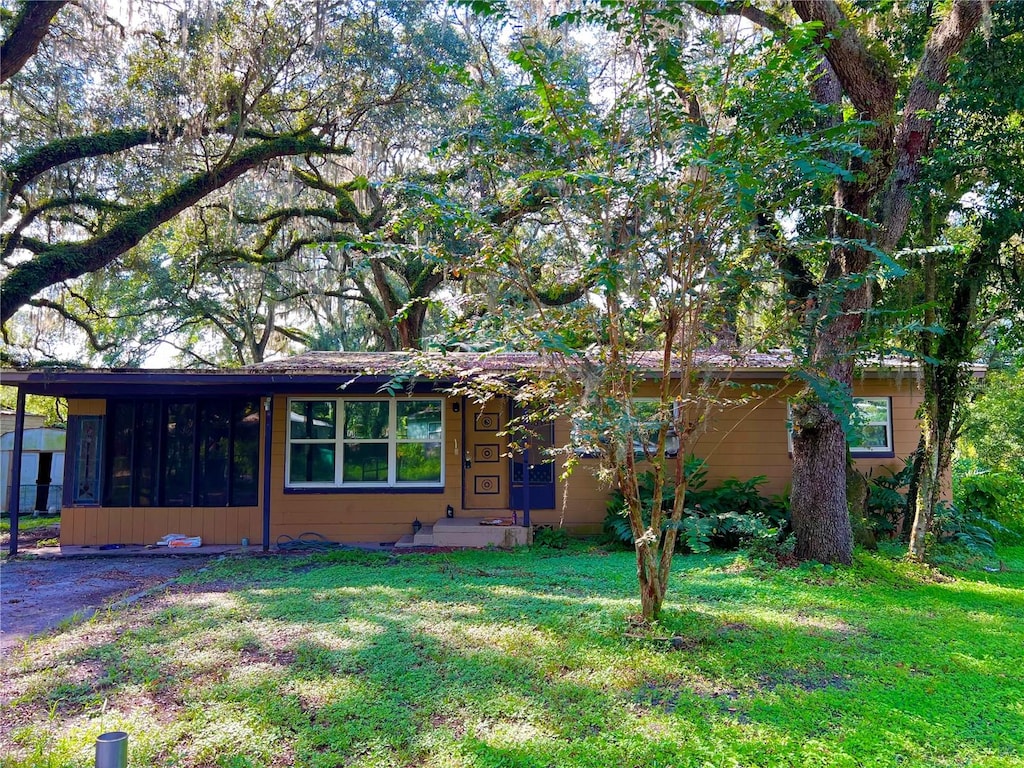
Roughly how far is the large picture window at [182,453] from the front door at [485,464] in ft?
10.1

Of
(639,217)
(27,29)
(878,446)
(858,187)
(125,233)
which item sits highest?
(27,29)

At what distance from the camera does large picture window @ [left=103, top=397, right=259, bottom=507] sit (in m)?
9.69

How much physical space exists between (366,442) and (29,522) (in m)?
8.08

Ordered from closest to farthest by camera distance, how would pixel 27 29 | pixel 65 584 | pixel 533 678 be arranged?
1. pixel 533 678
2. pixel 65 584
3. pixel 27 29

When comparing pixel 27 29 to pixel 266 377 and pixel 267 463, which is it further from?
pixel 267 463

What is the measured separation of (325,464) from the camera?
9836mm

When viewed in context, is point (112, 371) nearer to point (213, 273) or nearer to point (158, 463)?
point (158, 463)

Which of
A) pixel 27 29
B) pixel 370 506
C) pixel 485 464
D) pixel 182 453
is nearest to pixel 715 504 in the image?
pixel 485 464

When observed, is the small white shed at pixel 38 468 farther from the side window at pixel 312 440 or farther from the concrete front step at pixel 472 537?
the concrete front step at pixel 472 537

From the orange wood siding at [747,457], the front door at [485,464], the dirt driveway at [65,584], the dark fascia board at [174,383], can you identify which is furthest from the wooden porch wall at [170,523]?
the orange wood siding at [747,457]

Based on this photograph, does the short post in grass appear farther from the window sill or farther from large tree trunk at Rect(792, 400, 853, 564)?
the window sill

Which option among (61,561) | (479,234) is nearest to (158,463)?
(61,561)

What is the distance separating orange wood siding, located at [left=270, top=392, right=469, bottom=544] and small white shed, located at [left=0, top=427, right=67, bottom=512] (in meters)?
7.67

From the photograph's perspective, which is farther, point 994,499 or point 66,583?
point 994,499
